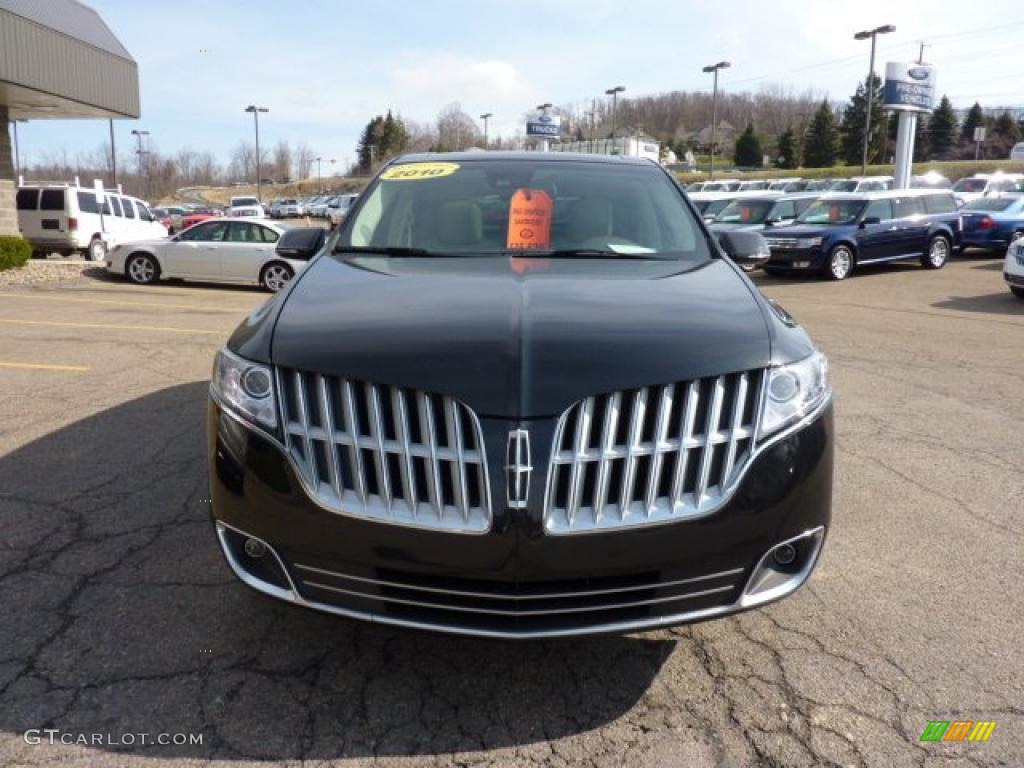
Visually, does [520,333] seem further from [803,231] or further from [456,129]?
[456,129]

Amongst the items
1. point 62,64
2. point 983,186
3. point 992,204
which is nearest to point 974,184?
point 983,186

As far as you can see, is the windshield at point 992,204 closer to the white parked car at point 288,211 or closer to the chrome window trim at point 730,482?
the chrome window trim at point 730,482

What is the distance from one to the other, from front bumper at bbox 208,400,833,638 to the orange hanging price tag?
1.58 m

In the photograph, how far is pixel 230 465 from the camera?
244 centimetres

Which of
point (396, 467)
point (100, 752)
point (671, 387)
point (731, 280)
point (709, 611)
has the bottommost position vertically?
point (100, 752)

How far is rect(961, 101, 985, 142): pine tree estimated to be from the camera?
285ft

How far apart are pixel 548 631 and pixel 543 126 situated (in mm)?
54508

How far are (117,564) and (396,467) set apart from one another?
6.19ft

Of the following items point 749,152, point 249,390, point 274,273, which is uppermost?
point 749,152

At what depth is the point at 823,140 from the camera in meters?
A: 74.9

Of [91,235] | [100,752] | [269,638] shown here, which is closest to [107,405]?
[269,638]

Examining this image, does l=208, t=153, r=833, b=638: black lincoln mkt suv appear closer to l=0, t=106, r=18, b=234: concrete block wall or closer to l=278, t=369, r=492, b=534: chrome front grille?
l=278, t=369, r=492, b=534: chrome front grille

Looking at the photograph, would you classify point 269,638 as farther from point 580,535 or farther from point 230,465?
point 580,535

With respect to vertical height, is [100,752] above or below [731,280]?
below
